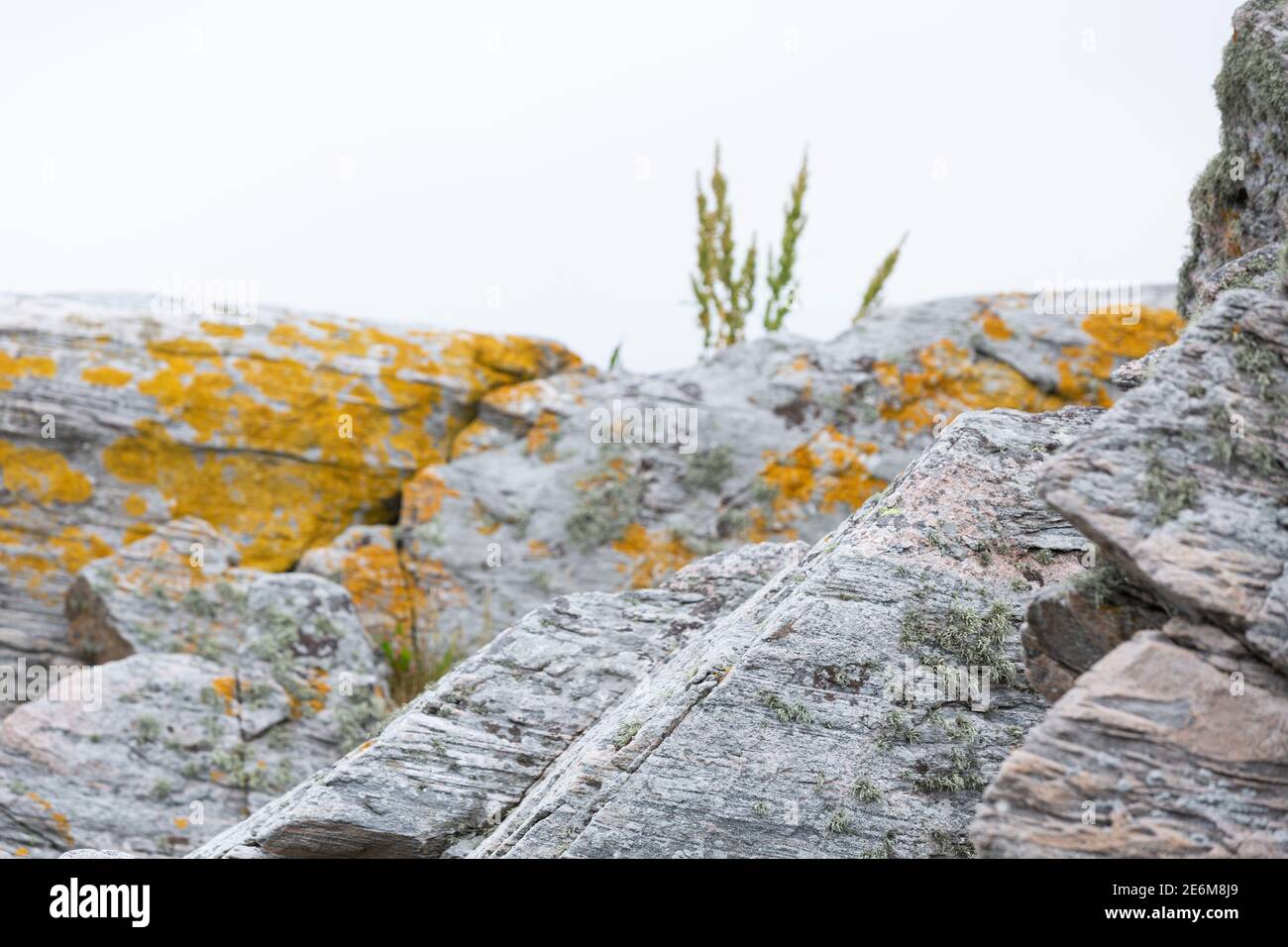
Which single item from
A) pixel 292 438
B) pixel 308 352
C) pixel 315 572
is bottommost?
pixel 315 572

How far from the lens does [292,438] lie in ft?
37.1

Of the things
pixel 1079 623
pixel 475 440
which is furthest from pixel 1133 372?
pixel 475 440

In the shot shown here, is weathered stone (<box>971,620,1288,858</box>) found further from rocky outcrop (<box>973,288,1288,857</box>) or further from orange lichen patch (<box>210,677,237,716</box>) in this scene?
orange lichen patch (<box>210,677,237,716</box>)

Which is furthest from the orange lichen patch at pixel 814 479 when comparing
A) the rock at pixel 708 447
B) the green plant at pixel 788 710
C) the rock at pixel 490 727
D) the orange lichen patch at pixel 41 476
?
the orange lichen patch at pixel 41 476

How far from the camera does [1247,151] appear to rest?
17.9 feet

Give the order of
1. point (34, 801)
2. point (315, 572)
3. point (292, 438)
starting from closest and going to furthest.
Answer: point (34, 801), point (315, 572), point (292, 438)

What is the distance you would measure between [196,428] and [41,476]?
148cm

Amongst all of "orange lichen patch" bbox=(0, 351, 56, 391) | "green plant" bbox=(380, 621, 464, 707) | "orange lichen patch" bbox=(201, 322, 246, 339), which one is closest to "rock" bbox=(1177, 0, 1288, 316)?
"green plant" bbox=(380, 621, 464, 707)

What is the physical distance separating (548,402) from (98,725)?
584cm

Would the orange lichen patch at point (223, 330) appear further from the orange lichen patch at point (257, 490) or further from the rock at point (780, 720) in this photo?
the rock at point (780, 720)

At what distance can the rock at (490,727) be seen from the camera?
15.7 ft

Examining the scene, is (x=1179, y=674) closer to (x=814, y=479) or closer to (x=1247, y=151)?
(x=1247, y=151)

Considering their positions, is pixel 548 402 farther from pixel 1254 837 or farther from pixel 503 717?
pixel 1254 837
